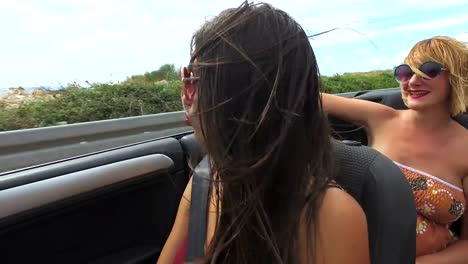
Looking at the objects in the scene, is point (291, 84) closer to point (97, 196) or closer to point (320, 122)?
point (320, 122)

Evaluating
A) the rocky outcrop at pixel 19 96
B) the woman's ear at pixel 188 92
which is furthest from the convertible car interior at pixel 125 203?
the rocky outcrop at pixel 19 96

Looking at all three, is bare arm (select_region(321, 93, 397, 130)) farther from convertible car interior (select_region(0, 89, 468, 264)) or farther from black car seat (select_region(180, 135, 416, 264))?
black car seat (select_region(180, 135, 416, 264))

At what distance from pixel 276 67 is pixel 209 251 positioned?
478 millimetres

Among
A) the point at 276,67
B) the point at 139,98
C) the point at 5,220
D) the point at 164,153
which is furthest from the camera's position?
the point at 139,98

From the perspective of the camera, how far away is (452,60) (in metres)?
2.49

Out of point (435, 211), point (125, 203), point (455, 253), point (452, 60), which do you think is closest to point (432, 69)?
point (452, 60)

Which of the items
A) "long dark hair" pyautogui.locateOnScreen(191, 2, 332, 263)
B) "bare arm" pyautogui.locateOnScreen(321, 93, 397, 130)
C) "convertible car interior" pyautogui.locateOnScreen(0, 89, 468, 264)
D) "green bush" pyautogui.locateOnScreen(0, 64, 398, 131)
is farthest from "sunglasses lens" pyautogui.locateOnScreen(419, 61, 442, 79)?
"green bush" pyautogui.locateOnScreen(0, 64, 398, 131)

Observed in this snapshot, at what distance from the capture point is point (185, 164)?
2268 millimetres

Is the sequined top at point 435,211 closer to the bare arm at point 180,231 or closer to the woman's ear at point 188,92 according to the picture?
the bare arm at point 180,231

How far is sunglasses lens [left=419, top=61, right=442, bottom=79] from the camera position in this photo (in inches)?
98.6

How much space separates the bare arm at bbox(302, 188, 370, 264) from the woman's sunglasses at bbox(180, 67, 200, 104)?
399mm

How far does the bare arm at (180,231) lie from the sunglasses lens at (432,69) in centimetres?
145

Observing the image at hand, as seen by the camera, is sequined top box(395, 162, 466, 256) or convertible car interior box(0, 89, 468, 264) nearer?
convertible car interior box(0, 89, 468, 264)

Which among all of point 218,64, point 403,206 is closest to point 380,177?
point 403,206
